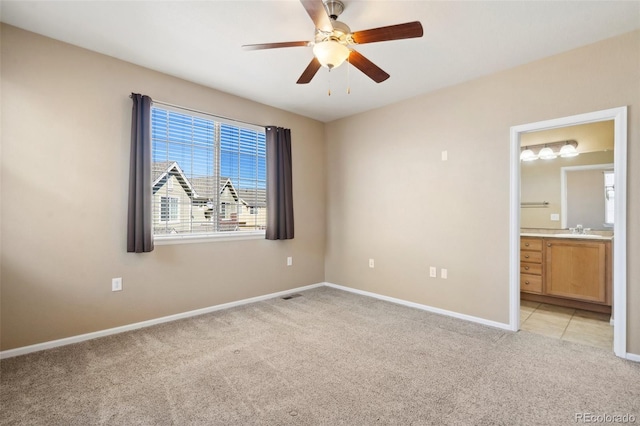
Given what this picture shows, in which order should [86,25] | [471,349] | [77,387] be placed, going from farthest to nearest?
1. [471,349]
2. [86,25]
3. [77,387]

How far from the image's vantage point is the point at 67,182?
8.82 ft

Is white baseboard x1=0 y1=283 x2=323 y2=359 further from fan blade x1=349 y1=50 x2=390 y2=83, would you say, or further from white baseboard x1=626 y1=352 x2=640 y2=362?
white baseboard x1=626 y1=352 x2=640 y2=362

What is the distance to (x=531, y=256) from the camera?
4.15 meters

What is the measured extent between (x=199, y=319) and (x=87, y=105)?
2.40m

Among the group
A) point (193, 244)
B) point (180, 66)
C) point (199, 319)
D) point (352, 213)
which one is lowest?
point (199, 319)

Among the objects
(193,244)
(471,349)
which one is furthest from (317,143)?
(471,349)

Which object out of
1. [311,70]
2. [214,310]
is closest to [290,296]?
[214,310]

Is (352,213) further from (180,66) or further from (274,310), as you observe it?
(180,66)

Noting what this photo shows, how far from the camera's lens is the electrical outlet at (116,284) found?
2915 millimetres

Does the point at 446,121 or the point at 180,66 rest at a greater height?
the point at 180,66

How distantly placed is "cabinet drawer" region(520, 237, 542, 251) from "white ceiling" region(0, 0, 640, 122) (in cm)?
238

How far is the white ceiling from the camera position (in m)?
2.19

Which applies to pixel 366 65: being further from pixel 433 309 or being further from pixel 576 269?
pixel 576 269

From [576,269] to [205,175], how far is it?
4753 millimetres
